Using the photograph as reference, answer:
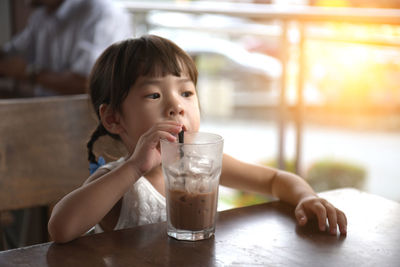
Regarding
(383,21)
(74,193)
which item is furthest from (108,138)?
(383,21)

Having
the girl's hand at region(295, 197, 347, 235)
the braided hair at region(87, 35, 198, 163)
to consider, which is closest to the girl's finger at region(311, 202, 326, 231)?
the girl's hand at region(295, 197, 347, 235)

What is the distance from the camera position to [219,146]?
0.99 meters

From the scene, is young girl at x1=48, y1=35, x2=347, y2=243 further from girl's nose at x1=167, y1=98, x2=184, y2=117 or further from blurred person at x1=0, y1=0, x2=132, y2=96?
blurred person at x1=0, y1=0, x2=132, y2=96

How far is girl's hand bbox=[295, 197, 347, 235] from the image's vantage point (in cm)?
104

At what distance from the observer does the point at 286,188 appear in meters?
1.26

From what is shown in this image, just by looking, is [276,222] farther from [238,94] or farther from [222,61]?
[238,94]

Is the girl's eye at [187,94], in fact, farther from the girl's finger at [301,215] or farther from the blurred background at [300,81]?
the blurred background at [300,81]

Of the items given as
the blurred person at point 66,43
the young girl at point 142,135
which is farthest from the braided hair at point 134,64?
the blurred person at point 66,43

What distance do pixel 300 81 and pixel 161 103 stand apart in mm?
1321

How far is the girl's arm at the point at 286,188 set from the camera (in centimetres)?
106

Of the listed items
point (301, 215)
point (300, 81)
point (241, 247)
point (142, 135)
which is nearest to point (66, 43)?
point (300, 81)

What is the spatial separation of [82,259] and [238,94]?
217 inches

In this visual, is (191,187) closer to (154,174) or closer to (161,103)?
(161,103)

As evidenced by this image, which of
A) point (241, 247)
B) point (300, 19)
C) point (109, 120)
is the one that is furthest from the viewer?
point (300, 19)
